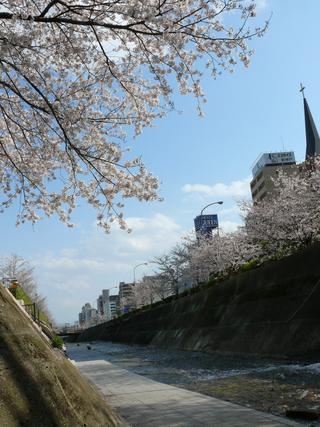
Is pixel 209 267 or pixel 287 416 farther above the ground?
pixel 209 267

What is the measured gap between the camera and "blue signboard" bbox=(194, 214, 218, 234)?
49.9m

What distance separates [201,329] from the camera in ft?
85.7

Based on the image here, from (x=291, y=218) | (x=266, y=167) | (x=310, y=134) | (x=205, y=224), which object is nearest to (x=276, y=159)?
(x=266, y=167)

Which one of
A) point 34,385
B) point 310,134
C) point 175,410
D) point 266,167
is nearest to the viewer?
point 34,385

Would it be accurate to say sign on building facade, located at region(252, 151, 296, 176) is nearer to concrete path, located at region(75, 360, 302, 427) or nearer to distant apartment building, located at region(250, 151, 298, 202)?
distant apartment building, located at region(250, 151, 298, 202)

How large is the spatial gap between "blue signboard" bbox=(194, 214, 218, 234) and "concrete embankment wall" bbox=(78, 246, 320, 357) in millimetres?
18973

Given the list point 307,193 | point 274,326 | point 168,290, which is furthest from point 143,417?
point 168,290

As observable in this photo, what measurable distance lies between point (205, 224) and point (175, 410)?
4466cm

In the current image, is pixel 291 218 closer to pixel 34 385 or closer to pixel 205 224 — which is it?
pixel 34 385

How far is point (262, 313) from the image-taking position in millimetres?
18359

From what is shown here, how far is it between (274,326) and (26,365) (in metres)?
13.9

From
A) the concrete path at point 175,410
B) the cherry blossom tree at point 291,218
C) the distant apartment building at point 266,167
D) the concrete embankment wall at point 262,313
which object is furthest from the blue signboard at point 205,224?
the distant apartment building at point 266,167

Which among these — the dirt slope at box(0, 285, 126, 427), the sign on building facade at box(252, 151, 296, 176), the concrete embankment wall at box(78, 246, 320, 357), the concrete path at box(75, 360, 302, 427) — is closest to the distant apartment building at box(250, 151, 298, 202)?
the sign on building facade at box(252, 151, 296, 176)

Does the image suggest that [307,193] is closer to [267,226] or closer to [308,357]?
[267,226]
